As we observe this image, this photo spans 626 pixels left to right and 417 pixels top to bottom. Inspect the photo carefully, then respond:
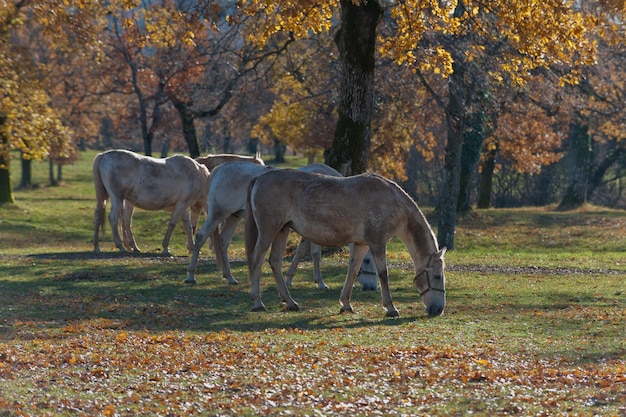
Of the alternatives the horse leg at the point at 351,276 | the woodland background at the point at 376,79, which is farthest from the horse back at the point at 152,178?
the horse leg at the point at 351,276

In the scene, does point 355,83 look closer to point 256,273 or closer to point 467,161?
point 256,273

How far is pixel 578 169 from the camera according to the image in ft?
Result: 151

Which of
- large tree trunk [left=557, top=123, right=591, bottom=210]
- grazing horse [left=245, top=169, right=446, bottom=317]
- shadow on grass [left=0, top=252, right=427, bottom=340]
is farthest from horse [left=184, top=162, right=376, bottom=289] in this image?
large tree trunk [left=557, top=123, right=591, bottom=210]

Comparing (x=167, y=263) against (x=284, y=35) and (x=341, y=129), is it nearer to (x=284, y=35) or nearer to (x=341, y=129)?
(x=341, y=129)

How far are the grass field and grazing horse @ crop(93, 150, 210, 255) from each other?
128 centimetres

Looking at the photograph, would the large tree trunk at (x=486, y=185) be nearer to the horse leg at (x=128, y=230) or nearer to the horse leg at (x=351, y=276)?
the horse leg at (x=128, y=230)

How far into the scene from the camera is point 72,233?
3491 cm

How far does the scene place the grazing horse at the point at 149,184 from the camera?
23.3 m

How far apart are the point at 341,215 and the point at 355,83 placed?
24.5 feet

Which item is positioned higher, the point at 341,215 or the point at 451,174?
the point at 451,174

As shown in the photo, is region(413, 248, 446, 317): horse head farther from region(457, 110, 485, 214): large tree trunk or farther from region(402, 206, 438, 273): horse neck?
region(457, 110, 485, 214): large tree trunk

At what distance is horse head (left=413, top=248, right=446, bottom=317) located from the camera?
14984 mm

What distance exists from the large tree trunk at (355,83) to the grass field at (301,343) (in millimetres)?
2747

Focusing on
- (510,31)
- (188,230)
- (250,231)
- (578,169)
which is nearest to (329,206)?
(250,231)
